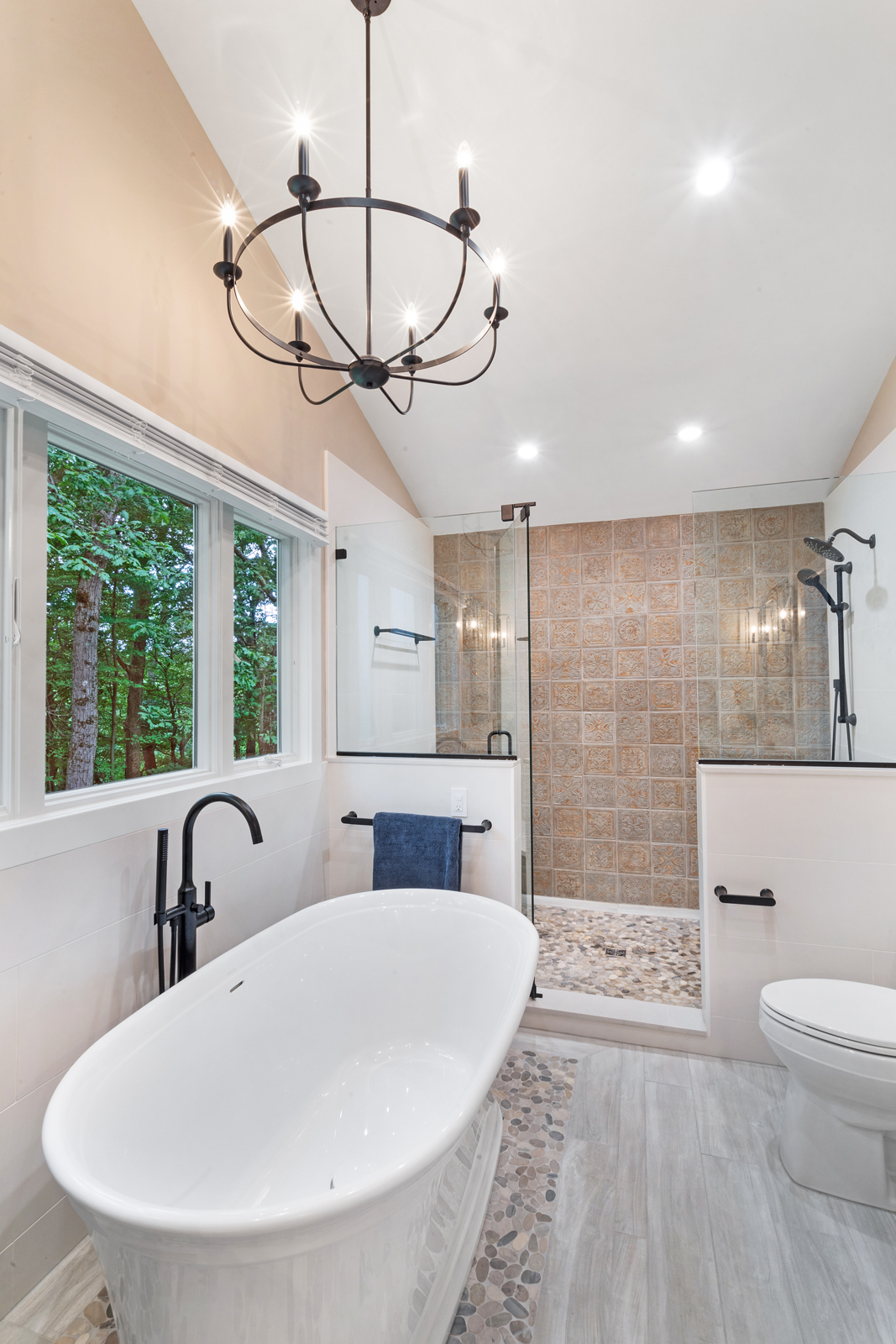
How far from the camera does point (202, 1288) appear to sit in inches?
35.0

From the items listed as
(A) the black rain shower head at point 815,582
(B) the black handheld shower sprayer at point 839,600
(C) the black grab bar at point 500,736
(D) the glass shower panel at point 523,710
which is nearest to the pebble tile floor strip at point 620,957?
(D) the glass shower panel at point 523,710

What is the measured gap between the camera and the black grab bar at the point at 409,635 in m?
2.63

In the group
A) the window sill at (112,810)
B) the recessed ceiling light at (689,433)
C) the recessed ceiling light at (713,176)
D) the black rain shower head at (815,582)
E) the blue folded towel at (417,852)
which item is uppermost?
the recessed ceiling light at (713,176)

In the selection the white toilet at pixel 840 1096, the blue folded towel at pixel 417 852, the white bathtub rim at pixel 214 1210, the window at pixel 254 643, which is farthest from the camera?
the blue folded towel at pixel 417 852

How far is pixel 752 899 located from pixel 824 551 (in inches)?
47.6

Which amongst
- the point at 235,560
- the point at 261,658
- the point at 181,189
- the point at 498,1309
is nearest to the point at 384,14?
the point at 181,189

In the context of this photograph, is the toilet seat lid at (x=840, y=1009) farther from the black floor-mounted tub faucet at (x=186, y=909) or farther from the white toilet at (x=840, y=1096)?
the black floor-mounted tub faucet at (x=186, y=909)

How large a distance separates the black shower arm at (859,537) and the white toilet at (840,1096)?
144 cm

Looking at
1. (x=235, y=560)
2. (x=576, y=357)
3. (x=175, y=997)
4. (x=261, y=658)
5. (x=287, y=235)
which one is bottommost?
(x=175, y=997)

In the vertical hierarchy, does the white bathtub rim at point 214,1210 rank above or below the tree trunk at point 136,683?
below

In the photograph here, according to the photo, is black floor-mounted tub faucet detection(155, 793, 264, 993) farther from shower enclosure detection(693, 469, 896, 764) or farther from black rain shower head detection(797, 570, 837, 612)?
black rain shower head detection(797, 570, 837, 612)

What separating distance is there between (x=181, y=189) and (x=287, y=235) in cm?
51

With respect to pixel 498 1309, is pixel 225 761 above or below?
above

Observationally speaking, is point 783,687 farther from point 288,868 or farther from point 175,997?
point 175,997
